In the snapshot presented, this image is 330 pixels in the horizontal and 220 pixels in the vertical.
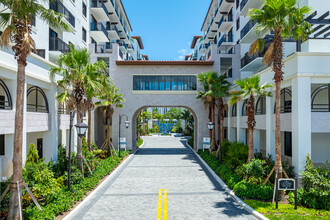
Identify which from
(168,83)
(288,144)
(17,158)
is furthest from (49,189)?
(168,83)

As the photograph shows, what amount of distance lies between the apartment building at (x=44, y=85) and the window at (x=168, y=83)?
14.8 ft

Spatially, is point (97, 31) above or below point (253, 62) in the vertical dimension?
above

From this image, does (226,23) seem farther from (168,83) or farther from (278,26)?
(278,26)

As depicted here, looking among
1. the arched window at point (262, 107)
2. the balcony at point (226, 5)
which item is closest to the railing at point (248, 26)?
the arched window at point (262, 107)

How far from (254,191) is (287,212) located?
2.17 m

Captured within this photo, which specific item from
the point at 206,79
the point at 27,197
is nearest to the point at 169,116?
the point at 206,79

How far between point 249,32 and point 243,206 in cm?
1775

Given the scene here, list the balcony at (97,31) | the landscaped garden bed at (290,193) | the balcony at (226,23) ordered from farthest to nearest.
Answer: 1. the balcony at (226,23)
2. the balcony at (97,31)
3. the landscaped garden bed at (290,193)

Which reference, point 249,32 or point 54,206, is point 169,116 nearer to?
point 249,32

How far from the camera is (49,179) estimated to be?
1143cm

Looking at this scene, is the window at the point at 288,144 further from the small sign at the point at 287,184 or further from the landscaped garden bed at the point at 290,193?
the small sign at the point at 287,184

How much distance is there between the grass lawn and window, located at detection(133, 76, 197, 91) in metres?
20.4

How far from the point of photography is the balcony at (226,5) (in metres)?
33.5

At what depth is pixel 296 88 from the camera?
525 inches
